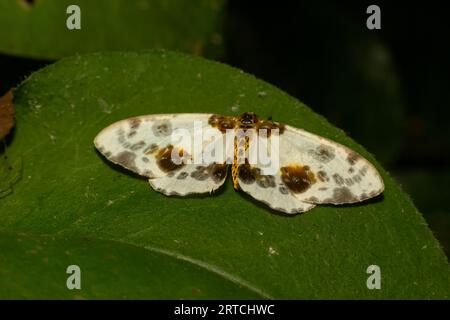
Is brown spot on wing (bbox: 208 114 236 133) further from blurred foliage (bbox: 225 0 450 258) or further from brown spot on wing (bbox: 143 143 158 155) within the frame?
blurred foliage (bbox: 225 0 450 258)

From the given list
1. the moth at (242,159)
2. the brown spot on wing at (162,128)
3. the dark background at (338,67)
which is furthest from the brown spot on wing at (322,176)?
the dark background at (338,67)

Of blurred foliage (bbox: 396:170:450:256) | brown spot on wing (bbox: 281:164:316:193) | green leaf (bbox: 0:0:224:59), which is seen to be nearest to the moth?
brown spot on wing (bbox: 281:164:316:193)

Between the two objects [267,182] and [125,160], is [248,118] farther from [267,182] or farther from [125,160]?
[125,160]

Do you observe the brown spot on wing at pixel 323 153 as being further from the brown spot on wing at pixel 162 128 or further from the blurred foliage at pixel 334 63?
the blurred foliage at pixel 334 63

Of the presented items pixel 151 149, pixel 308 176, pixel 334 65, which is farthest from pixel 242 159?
pixel 334 65

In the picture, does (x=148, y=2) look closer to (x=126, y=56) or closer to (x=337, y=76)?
(x=126, y=56)

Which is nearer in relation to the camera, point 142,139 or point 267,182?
point 267,182

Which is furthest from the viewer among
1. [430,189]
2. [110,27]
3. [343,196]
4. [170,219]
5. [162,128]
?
[430,189]

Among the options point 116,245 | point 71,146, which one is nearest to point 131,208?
point 116,245
